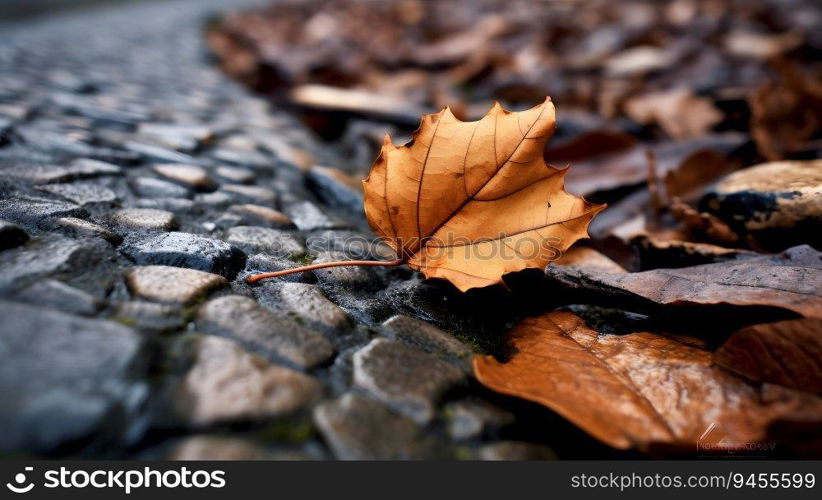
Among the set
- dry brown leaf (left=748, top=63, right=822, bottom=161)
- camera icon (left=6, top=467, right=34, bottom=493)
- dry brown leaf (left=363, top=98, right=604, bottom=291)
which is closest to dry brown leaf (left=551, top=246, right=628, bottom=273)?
dry brown leaf (left=363, top=98, right=604, bottom=291)

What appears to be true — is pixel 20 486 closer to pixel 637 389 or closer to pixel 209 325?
pixel 209 325

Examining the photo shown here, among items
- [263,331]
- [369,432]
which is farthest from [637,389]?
[263,331]

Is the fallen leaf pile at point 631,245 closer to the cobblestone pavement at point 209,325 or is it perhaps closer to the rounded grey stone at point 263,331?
the cobblestone pavement at point 209,325

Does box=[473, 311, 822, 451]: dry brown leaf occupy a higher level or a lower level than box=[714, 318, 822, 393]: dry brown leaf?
lower

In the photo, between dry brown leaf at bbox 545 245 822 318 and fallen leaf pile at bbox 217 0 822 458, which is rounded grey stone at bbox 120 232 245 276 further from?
dry brown leaf at bbox 545 245 822 318

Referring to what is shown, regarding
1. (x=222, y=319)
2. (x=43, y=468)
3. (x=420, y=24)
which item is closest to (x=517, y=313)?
(x=222, y=319)

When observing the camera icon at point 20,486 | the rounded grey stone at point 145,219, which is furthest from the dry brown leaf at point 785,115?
the camera icon at point 20,486
